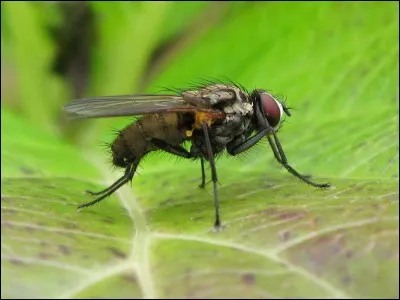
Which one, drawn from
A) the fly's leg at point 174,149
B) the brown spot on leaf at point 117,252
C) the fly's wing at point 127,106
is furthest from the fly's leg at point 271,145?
the brown spot on leaf at point 117,252

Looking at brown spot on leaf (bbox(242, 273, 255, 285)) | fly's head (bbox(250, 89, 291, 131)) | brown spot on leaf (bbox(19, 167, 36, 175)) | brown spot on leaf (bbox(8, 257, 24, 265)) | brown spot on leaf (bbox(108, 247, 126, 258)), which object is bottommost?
brown spot on leaf (bbox(19, 167, 36, 175))

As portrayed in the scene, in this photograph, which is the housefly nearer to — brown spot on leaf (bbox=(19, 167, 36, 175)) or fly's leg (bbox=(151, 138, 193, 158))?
fly's leg (bbox=(151, 138, 193, 158))

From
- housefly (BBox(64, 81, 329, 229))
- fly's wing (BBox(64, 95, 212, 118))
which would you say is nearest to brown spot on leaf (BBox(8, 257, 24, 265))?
fly's wing (BBox(64, 95, 212, 118))

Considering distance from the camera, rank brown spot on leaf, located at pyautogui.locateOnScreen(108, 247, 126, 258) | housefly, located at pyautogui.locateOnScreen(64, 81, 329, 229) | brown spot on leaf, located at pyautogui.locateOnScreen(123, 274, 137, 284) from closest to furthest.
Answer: brown spot on leaf, located at pyautogui.locateOnScreen(123, 274, 137, 284), brown spot on leaf, located at pyautogui.locateOnScreen(108, 247, 126, 258), housefly, located at pyautogui.locateOnScreen(64, 81, 329, 229)

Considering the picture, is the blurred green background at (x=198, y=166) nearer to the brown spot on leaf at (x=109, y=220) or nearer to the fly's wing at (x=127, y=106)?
the brown spot on leaf at (x=109, y=220)

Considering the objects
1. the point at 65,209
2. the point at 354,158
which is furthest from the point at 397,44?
the point at 65,209

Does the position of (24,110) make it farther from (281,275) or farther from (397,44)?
(281,275)
